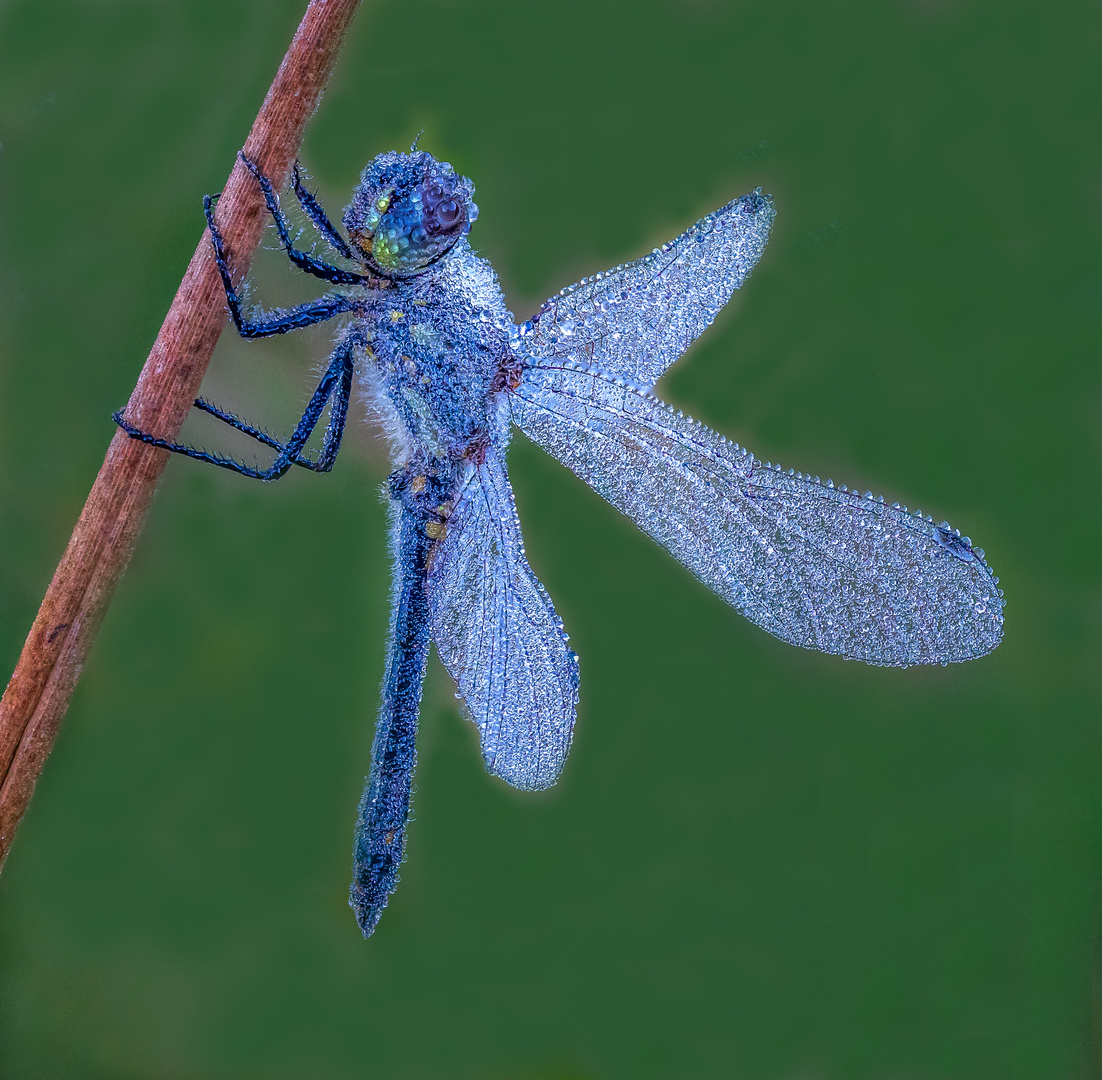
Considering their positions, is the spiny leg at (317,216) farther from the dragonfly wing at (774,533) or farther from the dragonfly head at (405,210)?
the dragonfly wing at (774,533)

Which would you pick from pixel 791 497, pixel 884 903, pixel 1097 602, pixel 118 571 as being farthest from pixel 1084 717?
pixel 118 571

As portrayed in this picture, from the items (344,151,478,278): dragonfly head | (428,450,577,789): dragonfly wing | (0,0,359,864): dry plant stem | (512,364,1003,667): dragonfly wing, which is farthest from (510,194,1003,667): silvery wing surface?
(0,0,359,864): dry plant stem

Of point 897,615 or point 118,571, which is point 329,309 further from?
point 897,615

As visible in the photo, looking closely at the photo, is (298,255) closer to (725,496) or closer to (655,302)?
(655,302)

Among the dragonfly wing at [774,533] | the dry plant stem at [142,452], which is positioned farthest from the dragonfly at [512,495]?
the dry plant stem at [142,452]

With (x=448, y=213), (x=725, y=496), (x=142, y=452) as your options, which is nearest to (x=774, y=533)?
(x=725, y=496)

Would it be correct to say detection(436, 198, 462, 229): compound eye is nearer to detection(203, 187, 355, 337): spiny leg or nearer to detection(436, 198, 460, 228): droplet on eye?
detection(436, 198, 460, 228): droplet on eye
